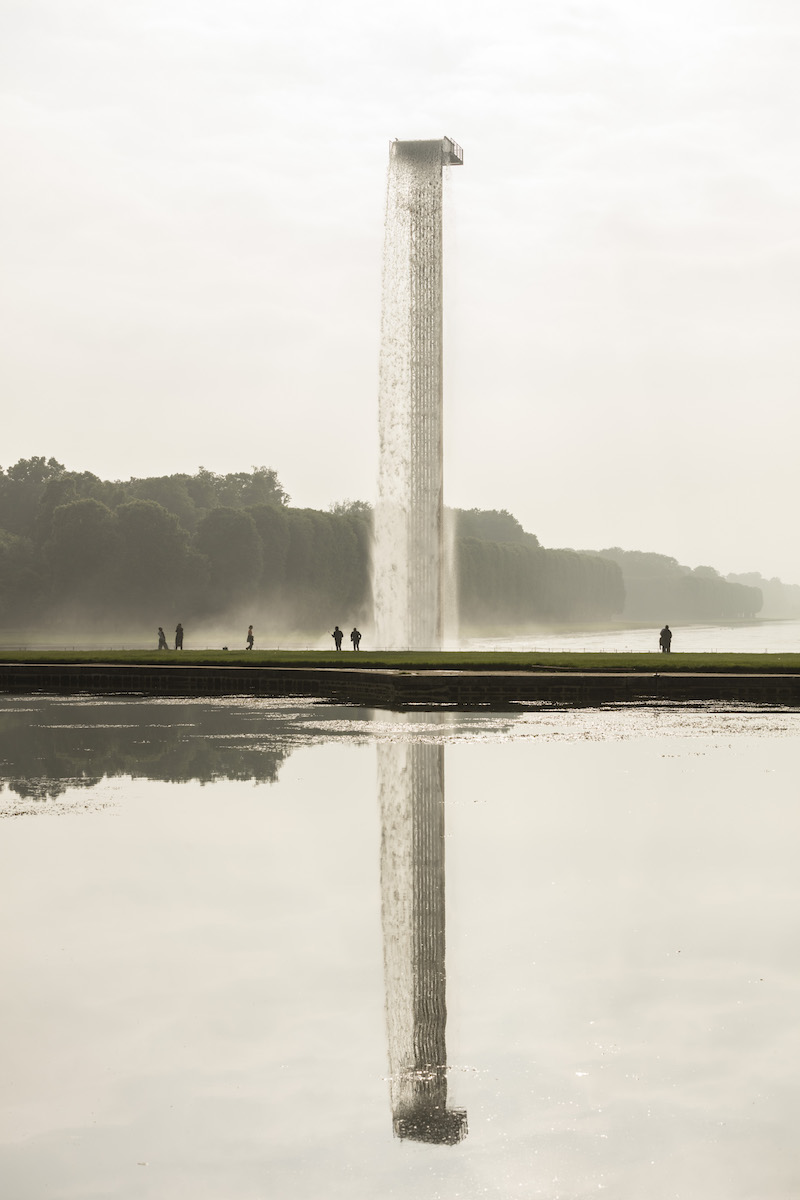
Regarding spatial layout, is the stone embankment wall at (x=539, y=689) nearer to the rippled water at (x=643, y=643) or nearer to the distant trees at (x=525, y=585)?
the rippled water at (x=643, y=643)

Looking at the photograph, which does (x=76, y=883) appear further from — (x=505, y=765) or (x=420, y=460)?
(x=420, y=460)

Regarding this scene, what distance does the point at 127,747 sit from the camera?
16.7m

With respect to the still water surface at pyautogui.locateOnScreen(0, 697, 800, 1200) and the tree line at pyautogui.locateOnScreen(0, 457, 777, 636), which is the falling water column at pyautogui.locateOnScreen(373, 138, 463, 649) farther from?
the still water surface at pyautogui.locateOnScreen(0, 697, 800, 1200)

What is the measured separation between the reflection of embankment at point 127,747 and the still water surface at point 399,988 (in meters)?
0.46

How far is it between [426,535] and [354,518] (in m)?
47.0

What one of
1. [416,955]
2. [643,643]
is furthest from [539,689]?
[643,643]

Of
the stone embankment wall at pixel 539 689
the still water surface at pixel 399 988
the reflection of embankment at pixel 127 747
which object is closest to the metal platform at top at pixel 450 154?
the stone embankment wall at pixel 539 689

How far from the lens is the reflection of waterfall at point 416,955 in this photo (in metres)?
5.19

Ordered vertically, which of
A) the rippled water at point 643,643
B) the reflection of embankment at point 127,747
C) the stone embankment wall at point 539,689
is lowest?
the reflection of embankment at point 127,747

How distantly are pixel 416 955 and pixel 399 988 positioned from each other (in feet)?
1.89

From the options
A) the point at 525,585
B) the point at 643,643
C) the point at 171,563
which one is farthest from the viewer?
the point at 525,585

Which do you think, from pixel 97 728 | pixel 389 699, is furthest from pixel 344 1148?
pixel 389 699

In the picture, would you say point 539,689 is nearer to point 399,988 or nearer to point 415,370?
point 399,988

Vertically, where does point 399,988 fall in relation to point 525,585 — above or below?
below
